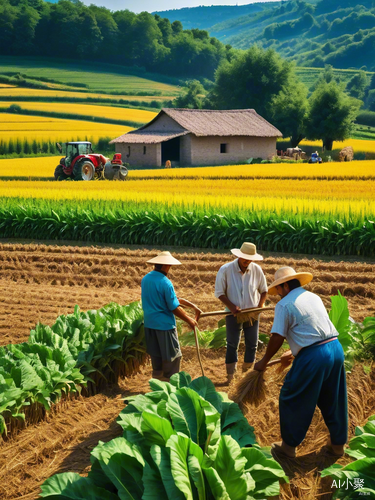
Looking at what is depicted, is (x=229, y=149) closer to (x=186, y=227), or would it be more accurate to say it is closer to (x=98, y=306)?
(x=186, y=227)

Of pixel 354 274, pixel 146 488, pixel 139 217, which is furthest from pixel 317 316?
pixel 139 217

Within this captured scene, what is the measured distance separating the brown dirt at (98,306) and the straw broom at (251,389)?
0.10 m

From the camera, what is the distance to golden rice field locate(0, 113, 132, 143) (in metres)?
48.4

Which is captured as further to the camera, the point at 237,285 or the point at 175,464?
the point at 237,285

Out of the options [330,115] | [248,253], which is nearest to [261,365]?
[248,253]

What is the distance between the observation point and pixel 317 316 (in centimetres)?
455

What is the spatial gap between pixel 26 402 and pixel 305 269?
727 cm

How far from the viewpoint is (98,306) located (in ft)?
31.3

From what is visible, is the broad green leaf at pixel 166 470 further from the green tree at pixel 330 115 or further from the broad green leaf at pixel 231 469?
the green tree at pixel 330 115

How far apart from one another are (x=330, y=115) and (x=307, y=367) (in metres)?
50.6

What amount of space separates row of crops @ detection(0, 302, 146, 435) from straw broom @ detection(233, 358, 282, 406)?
1569mm

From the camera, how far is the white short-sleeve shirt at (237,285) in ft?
20.3

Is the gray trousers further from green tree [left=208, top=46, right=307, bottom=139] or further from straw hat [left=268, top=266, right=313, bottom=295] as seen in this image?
green tree [left=208, top=46, right=307, bottom=139]

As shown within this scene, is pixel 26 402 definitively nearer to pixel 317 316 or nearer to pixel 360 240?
pixel 317 316
